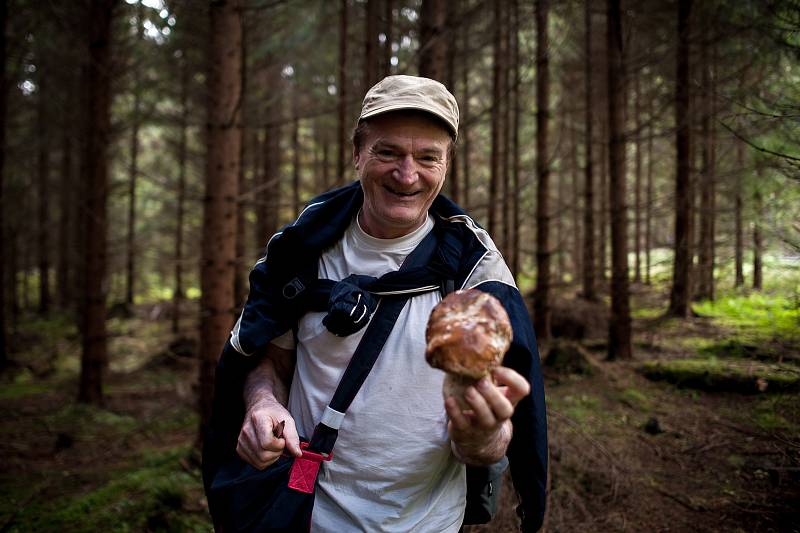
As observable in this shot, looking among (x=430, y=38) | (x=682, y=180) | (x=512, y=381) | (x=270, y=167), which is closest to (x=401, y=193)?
(x=512, y=381)

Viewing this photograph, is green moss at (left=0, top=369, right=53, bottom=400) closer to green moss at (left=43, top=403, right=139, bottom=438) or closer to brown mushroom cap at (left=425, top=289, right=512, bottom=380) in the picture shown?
green moss at (left=43, top=403, right=139, bottom=438)

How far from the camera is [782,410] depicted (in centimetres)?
349

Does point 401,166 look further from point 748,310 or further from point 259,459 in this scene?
point 748,310

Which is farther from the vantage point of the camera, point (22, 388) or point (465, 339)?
point (22, 388)

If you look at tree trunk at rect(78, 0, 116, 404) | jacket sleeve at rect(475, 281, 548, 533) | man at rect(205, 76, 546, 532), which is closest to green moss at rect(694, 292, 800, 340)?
jacket sleeve at rect(475, 281, 548, 533)

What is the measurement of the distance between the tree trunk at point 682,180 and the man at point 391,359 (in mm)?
6193

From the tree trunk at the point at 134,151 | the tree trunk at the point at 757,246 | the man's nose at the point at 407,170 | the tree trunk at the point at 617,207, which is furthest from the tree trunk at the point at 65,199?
the tree trunk at the point at 757,246

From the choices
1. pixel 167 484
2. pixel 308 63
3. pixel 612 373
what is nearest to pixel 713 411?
pixel 612 373

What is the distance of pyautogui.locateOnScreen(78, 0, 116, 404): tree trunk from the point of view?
7090 mm

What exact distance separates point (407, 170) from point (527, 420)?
42.9 inches

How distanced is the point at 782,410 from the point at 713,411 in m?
1.77

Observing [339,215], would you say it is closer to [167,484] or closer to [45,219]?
[167,484]

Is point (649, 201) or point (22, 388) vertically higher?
point (649, 201)

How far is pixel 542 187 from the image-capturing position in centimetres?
827
